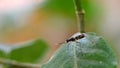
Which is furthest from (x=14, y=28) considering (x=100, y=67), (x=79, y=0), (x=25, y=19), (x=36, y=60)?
(x=100, y=67)

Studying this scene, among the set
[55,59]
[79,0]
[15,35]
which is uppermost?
[79,0]

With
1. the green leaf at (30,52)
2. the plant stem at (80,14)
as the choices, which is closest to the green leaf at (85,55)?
the plant stem at (80,14)

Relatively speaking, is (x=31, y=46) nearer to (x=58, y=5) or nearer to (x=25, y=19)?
(x=58, y=5)

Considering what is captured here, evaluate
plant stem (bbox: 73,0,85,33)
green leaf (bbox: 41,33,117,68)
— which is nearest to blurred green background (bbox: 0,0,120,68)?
plant stem (bbox: 73,0,85,33)

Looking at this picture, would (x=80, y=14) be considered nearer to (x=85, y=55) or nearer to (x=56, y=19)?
(x=85, y=55)

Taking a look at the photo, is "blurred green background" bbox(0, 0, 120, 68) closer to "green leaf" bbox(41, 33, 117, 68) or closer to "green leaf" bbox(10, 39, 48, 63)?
"green leaf" bbox(10, 39, 48, 63)

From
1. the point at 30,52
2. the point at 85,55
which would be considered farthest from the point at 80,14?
the point at 30,52

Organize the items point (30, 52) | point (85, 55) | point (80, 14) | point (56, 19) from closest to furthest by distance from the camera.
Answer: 1. point (85, 55)
2. point (80, 14)
3. point (30, 52)
4. point (56, 19)
